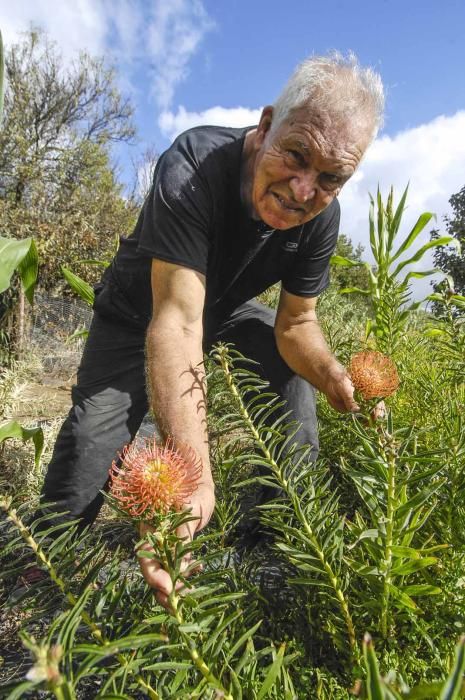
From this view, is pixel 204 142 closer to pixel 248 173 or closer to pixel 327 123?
pixel 248 173

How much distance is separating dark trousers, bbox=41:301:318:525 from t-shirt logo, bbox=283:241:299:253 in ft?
1.49

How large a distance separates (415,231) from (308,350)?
77 centimetres

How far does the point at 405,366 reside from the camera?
2.05 m

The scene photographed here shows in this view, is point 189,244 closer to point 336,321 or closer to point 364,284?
point 336,321

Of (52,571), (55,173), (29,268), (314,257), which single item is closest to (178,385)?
(52,571)

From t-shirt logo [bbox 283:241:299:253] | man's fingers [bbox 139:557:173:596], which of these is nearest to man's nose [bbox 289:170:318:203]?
t-shirt logo [bbox 283:241:299:253]

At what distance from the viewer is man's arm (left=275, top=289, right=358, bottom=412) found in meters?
1.70

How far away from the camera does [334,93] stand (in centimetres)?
150

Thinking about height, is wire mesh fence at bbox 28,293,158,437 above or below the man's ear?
below

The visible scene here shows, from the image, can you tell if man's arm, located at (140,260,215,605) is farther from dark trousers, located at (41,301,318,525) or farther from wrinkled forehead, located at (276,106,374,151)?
dark trousers, located at (41,301,318,525)

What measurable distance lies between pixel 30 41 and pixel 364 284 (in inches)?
446

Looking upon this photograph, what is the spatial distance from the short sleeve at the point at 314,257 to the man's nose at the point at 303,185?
461 millimetres

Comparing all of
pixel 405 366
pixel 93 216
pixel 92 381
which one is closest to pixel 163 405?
pixel 92 381

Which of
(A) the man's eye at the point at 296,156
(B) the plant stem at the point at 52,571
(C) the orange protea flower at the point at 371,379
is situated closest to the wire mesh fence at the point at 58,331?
(A) the man's eye at the point at 296,156
